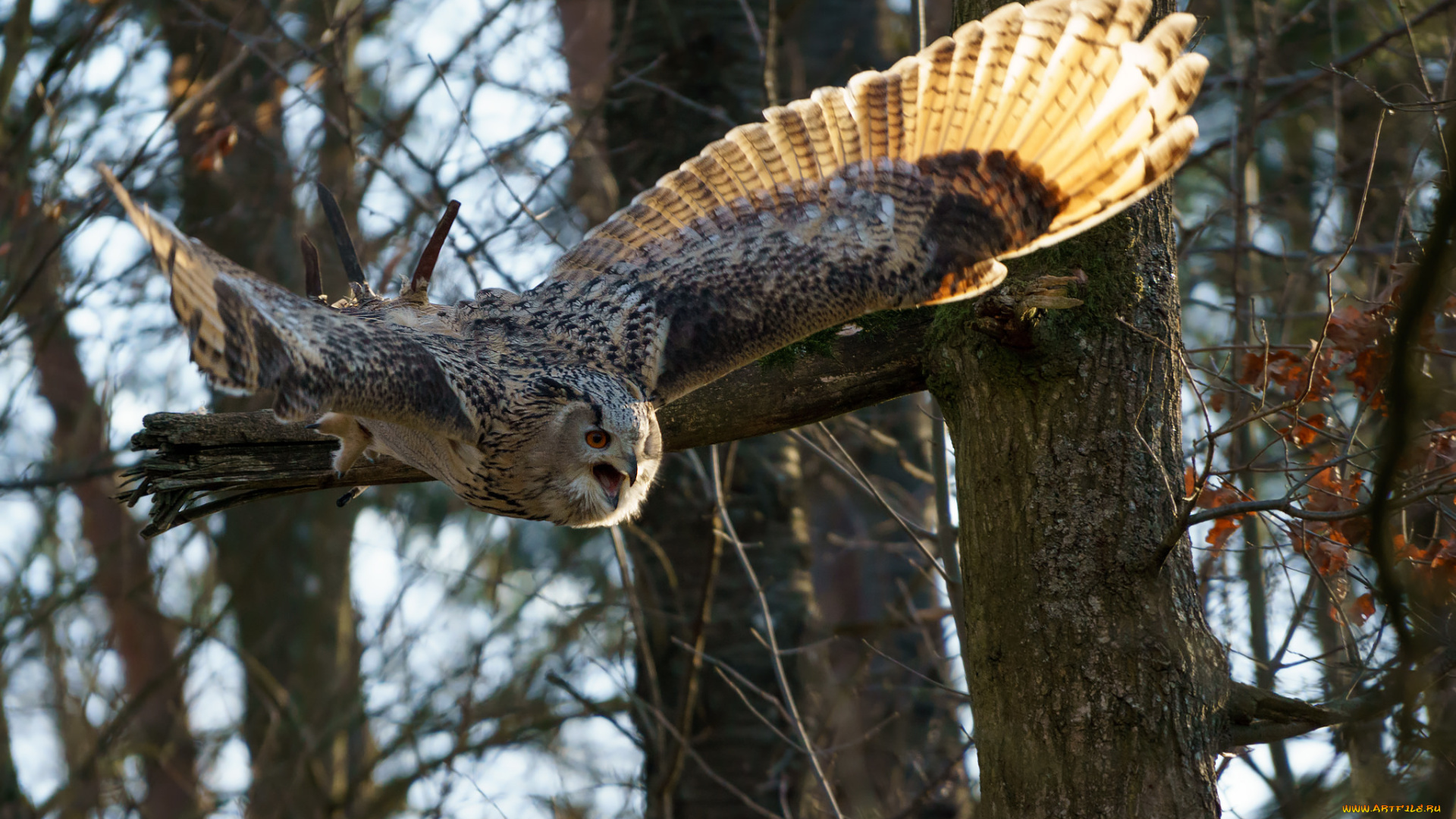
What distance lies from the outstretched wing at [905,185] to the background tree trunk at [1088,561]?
0.23 m

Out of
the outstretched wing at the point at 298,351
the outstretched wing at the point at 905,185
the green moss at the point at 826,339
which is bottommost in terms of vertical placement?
the outstretched wing at the point at 298,351

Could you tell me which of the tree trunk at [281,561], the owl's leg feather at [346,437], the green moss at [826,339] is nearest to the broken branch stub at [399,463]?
the green moss at [826,339]

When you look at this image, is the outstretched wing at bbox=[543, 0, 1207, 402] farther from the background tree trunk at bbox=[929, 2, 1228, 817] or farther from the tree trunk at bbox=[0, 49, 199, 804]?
the tree trunk at bbox=[0, 49, 199, 804]

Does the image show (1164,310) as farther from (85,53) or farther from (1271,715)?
(85,53)

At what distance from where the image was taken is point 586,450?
3.23m

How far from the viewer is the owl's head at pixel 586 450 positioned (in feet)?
10.5

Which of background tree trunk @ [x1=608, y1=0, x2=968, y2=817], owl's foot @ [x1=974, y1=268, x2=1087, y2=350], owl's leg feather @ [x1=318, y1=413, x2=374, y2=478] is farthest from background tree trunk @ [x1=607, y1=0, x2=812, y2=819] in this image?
owl's foot @ [x1=974, y1=268, x2=1087, y2=350]

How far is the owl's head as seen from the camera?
10.5 ft

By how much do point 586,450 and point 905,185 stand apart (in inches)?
57.6

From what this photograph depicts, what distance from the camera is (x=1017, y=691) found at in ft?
9.85

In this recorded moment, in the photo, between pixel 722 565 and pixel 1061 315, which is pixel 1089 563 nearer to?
pixel 1061 315

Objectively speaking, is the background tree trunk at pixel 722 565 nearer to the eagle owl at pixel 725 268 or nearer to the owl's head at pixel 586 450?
the eagle owl at pixel 725 268

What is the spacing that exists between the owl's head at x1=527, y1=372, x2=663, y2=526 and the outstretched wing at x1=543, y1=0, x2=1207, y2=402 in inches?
13.3

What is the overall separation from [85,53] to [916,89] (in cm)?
464
